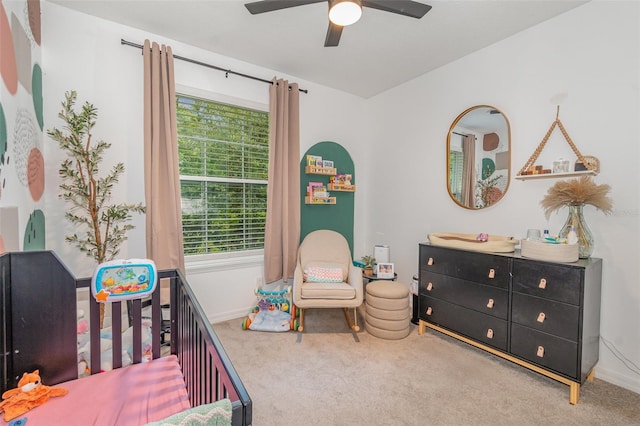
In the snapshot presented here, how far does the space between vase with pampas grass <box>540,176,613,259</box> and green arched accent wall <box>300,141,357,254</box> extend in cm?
209

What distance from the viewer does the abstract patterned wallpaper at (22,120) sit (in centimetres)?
146

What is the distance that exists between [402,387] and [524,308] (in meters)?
0.98

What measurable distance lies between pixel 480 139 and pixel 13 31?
331cm

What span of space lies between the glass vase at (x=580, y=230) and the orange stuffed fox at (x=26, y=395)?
113 inches

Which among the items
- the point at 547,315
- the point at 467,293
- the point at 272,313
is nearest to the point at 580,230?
the point at 547,315

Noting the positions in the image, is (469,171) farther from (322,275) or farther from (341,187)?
(322,275)

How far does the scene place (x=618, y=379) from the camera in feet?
6.31

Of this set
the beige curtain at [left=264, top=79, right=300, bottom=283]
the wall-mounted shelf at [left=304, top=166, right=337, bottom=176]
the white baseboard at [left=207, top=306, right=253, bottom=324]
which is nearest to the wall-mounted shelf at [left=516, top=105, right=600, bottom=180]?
the wall-mounted shelf at [left=304, top=166, right=337, bottom=176]

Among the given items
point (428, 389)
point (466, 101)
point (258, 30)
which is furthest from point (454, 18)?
point (428, 389)

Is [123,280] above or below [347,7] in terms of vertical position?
below

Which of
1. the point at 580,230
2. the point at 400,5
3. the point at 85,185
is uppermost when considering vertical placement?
the point at 400,5

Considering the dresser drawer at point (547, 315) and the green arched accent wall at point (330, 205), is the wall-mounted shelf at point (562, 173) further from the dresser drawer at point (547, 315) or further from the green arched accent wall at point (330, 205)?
the green arched accent wall at point (330, 205)

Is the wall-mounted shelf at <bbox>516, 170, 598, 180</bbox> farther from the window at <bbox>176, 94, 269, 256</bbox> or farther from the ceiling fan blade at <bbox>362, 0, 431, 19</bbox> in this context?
the window at <bbox>176, 94, 269, 256</bbox>

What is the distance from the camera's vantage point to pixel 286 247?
3088 millimetres
